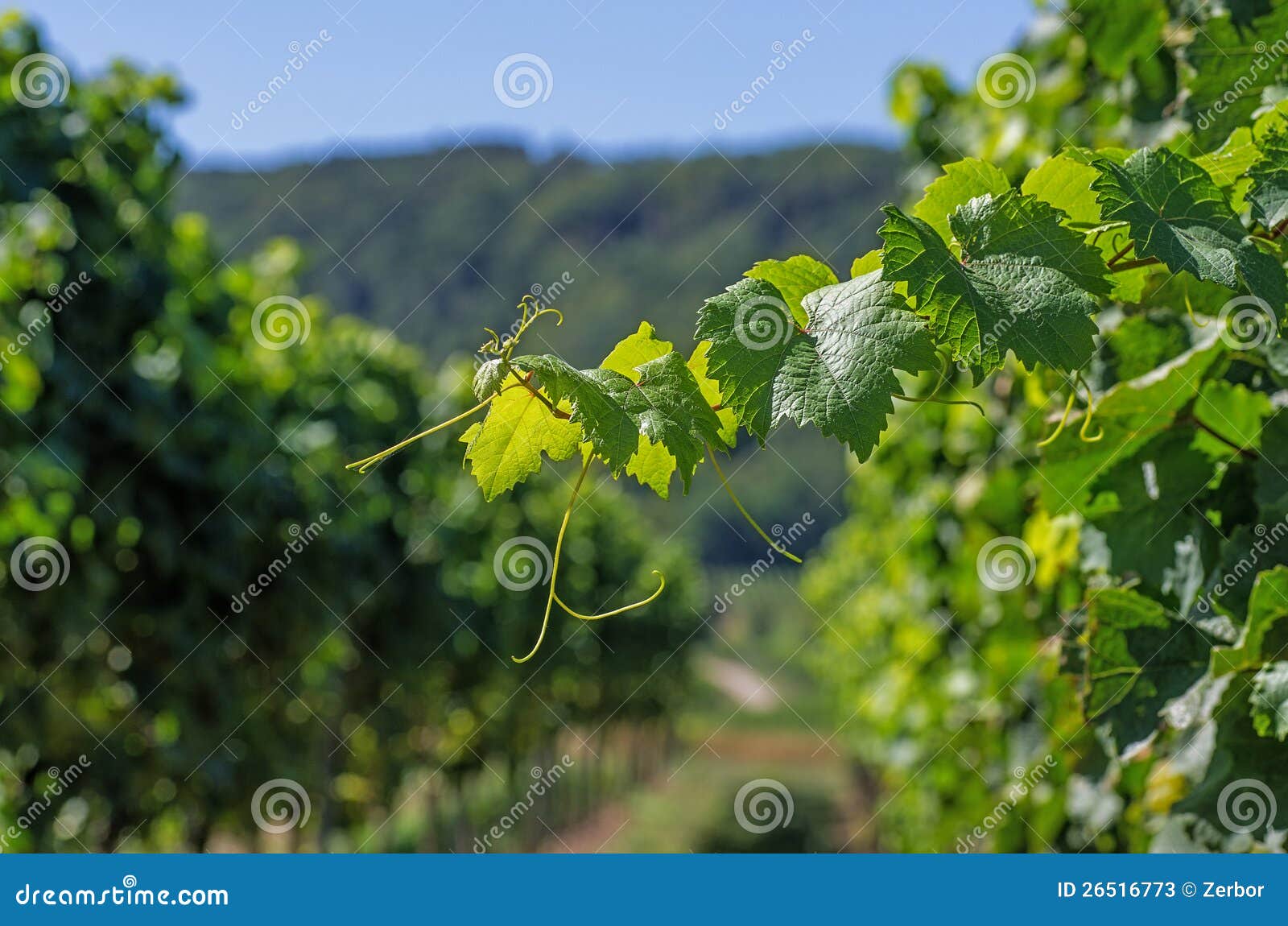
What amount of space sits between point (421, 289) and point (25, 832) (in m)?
54.2

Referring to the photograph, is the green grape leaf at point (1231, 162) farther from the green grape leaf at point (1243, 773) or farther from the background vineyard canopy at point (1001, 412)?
the green grape leaf at point (1243, 773)

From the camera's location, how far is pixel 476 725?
496 inches

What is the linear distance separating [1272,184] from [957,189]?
317 millimetres

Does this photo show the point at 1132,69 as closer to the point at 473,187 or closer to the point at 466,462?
the point at 466,462

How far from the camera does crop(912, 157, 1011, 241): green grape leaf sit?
1.05 metres

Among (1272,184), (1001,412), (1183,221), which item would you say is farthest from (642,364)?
(1001,412)

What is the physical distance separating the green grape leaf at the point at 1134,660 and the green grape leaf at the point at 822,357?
91 centimetres

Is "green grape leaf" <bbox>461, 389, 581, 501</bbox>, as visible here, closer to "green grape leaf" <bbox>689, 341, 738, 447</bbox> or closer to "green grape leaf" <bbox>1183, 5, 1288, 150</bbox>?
"green grape leaf" <bbox>689, 341, 738, 447</bbox>

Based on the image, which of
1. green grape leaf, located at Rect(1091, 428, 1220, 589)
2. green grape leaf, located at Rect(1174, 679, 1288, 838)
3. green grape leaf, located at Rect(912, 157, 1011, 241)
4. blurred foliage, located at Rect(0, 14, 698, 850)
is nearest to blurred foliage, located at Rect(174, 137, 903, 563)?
blurred foliage, located at Rect(0, 14, 698, 850)

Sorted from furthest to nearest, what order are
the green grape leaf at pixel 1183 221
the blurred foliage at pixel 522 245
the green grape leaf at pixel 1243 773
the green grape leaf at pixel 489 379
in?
1. the blurred foliage at pixel 522 245
2. the green grape leaf at pixel 1243 773
3. the green grape leaf at pixel 1183 221
4. the green grape leaf at pixel 489 379

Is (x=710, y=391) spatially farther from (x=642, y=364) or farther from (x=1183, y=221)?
(x=1183, y=221)

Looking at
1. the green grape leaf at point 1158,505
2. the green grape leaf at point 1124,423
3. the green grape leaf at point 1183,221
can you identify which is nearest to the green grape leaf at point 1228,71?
the green grape leaf at point 1124,423

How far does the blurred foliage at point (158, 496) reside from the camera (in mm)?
4055

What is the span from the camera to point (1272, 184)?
106cm
